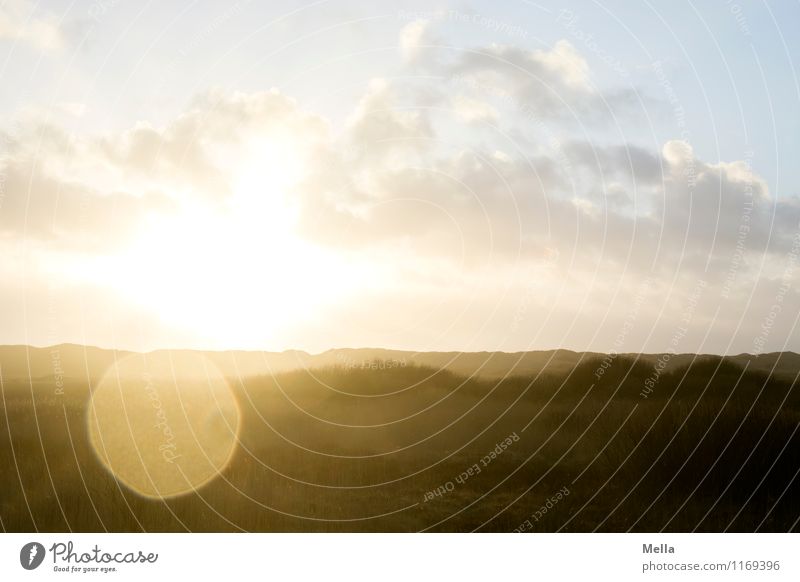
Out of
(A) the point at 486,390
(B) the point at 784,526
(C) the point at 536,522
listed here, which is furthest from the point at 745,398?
(C) the point at 536,522

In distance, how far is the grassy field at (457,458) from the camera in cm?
1429

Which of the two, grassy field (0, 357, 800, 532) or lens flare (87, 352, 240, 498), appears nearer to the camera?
grassy field (0, 357, 800, 532)

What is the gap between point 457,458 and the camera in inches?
661

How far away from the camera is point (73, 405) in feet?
63.1

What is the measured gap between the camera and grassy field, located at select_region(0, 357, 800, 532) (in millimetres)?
14289

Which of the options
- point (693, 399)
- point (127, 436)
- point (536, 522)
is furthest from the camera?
point (693, 399)

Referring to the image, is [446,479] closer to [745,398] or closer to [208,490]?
[208,490]

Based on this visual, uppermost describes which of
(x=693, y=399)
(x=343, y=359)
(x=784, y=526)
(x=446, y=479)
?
(x=343, y=359)

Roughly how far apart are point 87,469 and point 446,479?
310 inches

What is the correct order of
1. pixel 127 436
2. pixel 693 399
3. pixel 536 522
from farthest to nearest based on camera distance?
pixel 693 399 < pixel 127 436 < pixel 536 522

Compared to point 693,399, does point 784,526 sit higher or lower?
lower

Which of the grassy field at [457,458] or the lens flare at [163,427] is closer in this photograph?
the grassy field at [457,458]

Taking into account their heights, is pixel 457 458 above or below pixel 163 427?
below

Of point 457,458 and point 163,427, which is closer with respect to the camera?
point 457,458
